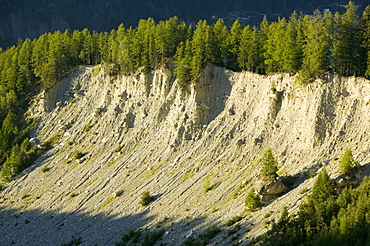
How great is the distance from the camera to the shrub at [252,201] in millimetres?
58062

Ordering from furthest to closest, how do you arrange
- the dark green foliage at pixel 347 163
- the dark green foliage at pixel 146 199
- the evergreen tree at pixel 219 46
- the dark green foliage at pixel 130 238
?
1. the evergreen tree at pixel 219 46
2. the dark green foliage at pixel 146 199
3. the dark green foliage at pixel 130 238
4. the dark green foliage at pixel 347 163

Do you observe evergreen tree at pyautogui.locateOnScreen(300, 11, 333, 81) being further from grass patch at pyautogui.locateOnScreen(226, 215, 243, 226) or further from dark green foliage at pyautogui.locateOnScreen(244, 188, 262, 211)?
grass patch at pyautogui.locateOnScreen(226, 215, 243, 226)

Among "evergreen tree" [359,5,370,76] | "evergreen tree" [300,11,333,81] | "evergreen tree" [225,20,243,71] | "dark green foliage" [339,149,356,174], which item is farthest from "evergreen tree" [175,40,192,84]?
"dark green foliage" [339,149,356,174]

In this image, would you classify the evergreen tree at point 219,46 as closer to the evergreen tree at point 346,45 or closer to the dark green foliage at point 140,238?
→ the evergreen tree at point 346,45

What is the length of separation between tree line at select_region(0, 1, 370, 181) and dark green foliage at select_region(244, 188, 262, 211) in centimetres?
2101

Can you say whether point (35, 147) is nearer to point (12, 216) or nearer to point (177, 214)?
point (12, 216)

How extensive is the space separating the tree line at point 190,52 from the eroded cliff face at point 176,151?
3.01m

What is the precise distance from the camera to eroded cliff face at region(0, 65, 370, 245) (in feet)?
209

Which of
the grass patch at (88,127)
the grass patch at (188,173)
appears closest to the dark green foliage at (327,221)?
the grass patch at (188,173)

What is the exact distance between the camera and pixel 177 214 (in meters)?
64.4

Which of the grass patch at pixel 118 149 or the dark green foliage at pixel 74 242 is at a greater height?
the grass patch at pixel 118 149

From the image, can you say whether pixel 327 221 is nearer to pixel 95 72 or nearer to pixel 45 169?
pixel 45 169

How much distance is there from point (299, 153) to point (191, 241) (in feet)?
62.0

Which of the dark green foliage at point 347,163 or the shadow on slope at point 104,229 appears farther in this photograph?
the shadow on slope at point 104,229
